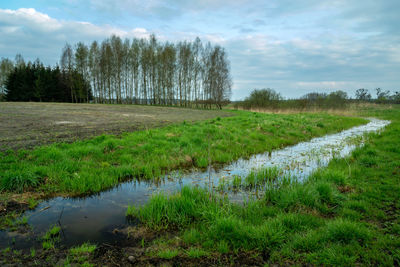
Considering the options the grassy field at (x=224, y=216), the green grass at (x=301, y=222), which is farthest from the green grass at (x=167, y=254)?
the green grass at (x=301, y=222)

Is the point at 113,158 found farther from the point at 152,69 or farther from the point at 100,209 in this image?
the point at 152,69

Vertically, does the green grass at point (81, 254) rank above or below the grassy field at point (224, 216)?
below

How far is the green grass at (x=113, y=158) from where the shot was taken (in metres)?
5.20

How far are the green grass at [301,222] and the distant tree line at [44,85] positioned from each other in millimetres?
53617

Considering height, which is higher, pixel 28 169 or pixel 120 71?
pixel 120 71

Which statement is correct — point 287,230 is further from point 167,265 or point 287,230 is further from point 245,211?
point 167,265

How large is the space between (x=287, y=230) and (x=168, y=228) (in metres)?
1.94

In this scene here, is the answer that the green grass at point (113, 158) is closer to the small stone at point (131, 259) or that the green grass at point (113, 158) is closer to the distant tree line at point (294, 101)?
the small stone at point (131, 259)

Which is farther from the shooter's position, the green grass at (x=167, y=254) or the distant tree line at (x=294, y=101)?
the distant tree line at (x=294, y=101)

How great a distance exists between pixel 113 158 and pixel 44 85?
52869 mm

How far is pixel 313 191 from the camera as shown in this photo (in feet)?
14.8

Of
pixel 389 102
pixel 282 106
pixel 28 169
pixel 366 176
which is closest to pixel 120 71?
pixel 282 106

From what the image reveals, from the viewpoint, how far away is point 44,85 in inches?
1895

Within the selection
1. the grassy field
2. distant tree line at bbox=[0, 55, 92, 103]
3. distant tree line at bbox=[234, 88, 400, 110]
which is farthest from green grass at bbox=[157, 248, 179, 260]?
distant tree line at bbox=[0, 55, 92, 103]
